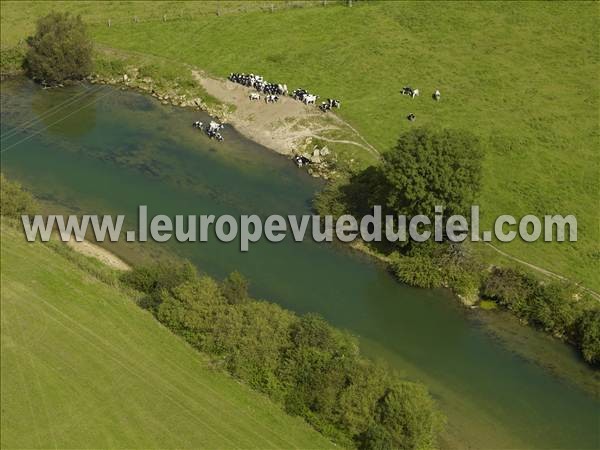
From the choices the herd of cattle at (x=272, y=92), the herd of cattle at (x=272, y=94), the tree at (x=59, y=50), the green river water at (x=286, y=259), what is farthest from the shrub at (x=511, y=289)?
the tree at (x=59, y=50)

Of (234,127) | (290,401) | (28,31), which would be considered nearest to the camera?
(290,401)

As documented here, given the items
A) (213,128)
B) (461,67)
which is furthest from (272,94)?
(461,67)

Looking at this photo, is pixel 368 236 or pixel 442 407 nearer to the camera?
pixel 442 407

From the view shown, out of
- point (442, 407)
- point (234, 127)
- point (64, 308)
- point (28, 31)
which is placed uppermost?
point (28, 31)

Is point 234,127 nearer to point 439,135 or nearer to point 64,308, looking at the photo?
point 439,135

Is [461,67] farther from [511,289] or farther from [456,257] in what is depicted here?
[511,289]

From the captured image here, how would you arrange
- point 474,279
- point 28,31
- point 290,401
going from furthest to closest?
point 28,31 < point 474,279 < point 290,401

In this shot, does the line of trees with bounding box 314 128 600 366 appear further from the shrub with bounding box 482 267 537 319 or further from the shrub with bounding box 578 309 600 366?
the shrub with bounding box 578 309 600 366

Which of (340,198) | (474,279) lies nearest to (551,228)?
(474,279)
